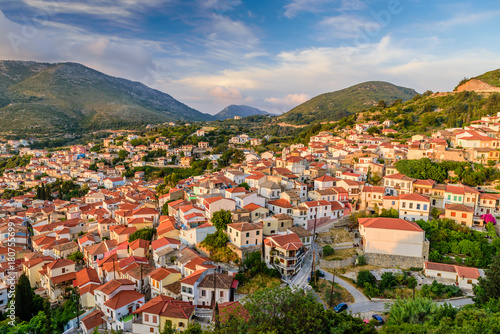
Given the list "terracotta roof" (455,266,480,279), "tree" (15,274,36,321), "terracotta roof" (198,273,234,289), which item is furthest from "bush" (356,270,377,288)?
"tree" (15,274,36,321)

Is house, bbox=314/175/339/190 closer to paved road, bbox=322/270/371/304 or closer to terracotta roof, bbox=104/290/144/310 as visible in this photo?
paved road, bbox=322/270/371/304

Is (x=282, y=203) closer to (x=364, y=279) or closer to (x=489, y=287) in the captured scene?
(x=364, y=279)

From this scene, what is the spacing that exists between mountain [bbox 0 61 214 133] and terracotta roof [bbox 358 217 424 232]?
10558cm

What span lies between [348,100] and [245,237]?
11382 cm

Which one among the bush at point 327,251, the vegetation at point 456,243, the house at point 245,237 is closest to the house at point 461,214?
the vegetation at point 456,243

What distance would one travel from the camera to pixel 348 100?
399ft

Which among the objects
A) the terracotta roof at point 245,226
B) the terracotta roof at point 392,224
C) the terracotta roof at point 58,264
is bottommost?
the terracotta roof at point 58,264

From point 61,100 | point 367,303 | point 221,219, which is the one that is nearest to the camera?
point 367,303

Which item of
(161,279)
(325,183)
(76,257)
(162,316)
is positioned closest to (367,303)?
(162,316)

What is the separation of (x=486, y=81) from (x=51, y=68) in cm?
17797

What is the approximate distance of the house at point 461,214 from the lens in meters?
22.3

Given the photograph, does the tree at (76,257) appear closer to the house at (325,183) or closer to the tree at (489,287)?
the house at (325,183)

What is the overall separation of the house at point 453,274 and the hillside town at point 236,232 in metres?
0.07

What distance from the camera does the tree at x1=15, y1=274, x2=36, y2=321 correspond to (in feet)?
62.8
